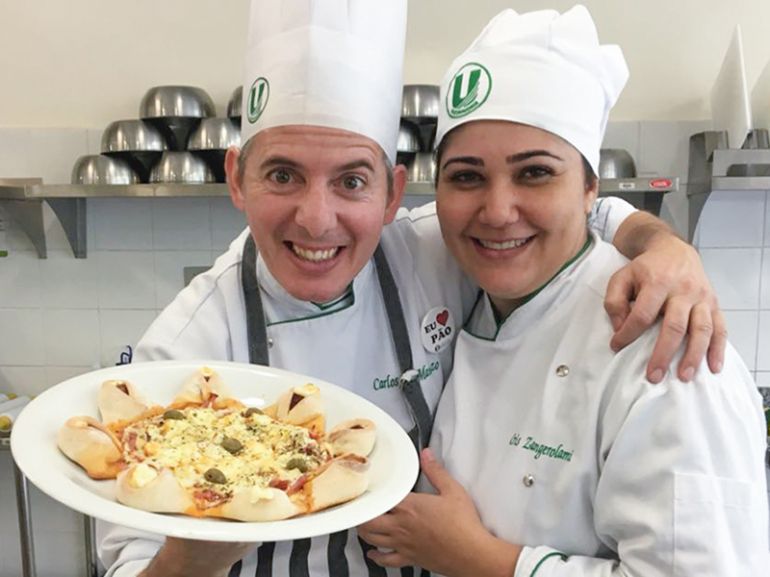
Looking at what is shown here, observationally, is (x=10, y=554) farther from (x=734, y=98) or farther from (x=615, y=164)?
(x=734, y=98)

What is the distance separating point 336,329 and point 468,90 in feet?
1.54

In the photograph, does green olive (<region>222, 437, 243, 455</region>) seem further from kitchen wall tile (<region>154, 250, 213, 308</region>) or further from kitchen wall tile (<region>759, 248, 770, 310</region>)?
kitchen wall tile (<region>759, 248, 770, 310</region>)

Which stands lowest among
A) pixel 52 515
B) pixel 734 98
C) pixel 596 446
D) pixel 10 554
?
pixel 10 554

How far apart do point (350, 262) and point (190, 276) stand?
4.84ft

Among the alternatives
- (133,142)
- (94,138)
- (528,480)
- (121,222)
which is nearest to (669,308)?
(528,480)

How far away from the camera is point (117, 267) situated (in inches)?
93.9

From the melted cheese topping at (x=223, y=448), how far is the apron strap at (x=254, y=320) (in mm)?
201

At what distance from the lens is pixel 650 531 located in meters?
0.81

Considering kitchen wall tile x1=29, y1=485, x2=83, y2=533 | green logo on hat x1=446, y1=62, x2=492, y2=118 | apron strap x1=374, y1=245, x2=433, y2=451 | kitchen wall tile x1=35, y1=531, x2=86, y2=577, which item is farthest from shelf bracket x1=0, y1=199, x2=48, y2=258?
green logo on hat x1=446, y1=62, x2=492, y2=118

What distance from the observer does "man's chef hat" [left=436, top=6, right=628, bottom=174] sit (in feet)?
3.09

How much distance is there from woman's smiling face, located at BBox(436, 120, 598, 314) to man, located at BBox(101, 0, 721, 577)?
0.12 m

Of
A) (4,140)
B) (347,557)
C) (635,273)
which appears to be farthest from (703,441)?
(4,140)

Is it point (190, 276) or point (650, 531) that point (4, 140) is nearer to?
point (190, 276)

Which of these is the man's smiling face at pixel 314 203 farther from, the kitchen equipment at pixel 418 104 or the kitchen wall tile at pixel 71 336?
the kitchen wall tile at pixel 71 336
